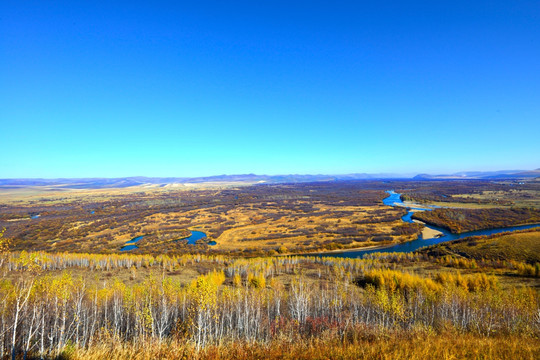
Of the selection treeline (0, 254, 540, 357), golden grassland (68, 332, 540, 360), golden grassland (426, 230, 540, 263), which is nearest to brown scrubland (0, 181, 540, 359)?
golden grassland (68, 332, 540, 360)

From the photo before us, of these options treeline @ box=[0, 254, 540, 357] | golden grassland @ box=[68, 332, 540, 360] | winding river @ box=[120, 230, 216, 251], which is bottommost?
winding river @ box=[120, 230, 216, 251]

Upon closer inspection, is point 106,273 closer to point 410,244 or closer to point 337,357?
point 337,357

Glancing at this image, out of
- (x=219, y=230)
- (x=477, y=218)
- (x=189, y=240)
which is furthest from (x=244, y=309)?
(x=477, y=218)

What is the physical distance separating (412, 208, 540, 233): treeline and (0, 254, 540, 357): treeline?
62291mm

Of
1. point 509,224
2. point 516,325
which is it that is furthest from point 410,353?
point 509,224

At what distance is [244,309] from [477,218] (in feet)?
344

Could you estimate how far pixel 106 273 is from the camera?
38.4 metres

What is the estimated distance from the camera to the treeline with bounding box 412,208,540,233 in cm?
7981

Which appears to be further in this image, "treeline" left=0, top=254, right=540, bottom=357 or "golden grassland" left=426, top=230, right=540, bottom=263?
"golden grassland" left=426, top=230, right=540, bottom=263

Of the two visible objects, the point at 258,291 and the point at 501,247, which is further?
the point at 501,247

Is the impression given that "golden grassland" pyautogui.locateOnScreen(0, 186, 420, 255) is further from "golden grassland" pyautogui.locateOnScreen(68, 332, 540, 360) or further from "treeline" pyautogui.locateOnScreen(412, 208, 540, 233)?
"golden grassland" pyautogui.locateOnScreen(68, 332, 540, 360)

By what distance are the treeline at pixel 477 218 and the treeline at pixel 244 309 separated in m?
62.3

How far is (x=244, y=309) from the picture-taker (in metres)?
24.7

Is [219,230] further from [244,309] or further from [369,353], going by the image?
[369,353]
